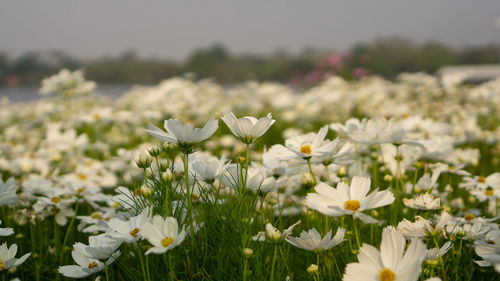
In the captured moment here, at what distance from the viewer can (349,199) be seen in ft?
3.21

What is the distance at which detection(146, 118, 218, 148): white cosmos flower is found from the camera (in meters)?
0.97

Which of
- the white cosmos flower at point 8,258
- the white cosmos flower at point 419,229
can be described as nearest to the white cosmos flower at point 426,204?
the white cosmos flower at point 419,229

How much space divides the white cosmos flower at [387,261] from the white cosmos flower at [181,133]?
449 millimetres

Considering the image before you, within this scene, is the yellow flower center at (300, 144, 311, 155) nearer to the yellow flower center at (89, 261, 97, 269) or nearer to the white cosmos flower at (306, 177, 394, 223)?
the white cosmos flower at (306, 177, 394, 223)

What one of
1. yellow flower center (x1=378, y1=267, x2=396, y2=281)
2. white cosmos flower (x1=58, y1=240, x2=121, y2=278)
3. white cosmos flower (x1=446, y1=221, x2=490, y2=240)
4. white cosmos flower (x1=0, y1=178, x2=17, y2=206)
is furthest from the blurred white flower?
yellow flower center (x1=378, y1=267, x2=396, y2=281)

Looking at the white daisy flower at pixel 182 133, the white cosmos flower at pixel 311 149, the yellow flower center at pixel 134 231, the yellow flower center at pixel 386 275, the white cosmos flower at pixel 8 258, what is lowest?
the white cosmos flower at pixel 8 258

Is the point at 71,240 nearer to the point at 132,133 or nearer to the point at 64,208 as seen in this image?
the point at 64,208

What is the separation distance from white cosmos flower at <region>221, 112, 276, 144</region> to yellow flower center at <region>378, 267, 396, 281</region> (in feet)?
1.42

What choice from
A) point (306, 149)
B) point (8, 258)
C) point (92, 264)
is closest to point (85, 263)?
point (92, 264)

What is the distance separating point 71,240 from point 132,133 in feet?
9.35

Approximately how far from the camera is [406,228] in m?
0.96

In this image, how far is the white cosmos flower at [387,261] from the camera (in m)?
0.76

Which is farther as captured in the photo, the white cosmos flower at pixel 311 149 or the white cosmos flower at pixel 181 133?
the white cosmos flower at pixel 311 149

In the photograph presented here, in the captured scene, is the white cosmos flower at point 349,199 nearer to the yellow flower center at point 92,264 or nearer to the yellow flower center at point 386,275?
the yellow flower center at point 386,275
